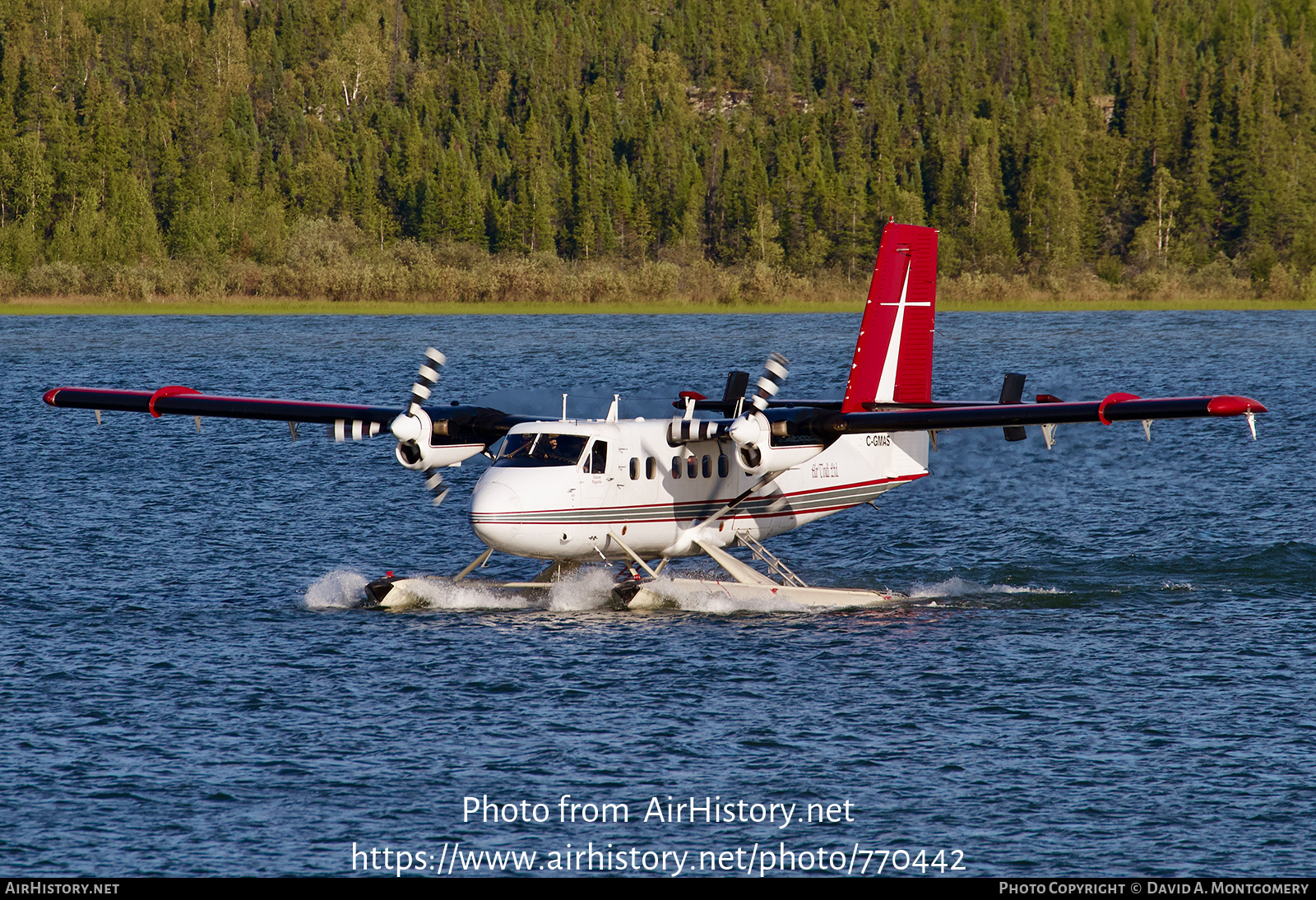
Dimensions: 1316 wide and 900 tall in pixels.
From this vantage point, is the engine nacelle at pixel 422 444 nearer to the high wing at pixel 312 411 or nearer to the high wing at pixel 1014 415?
the high wing at pixel 312 411

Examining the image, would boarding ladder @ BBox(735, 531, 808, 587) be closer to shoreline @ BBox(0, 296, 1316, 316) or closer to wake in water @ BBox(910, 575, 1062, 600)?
wake in water @ BBox(910, 575, 1062, 600)

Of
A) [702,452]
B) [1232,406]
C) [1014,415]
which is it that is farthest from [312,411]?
[1232,406]

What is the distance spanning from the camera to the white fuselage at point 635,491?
24828mm

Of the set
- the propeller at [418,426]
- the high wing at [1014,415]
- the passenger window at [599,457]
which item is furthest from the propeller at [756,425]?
the propeller at [418,426]

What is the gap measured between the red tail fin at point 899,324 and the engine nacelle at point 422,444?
815cm

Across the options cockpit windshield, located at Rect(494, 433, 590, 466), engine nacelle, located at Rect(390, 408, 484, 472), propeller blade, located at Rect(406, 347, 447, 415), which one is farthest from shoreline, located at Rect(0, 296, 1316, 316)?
cockpit windshield, located at Rect(494, 433, 590, 466)

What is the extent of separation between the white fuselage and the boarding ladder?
0.14 metres

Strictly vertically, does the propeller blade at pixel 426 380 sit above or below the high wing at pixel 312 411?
above

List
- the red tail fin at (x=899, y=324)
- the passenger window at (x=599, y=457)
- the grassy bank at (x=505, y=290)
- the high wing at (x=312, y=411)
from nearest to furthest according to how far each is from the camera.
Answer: the passenger window at (x=599, y=457), the high wing at (x=312, y=411), the red tail fin at (x=899, y=324), the grassy bank at (x=505, y=290)

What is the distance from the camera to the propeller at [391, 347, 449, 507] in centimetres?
2659

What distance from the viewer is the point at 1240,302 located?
138 m

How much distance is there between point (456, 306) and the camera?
131 metres

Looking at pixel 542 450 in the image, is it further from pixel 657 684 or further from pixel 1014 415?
pixel 1014 415

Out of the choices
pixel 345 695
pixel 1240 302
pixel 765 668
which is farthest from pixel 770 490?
pixel 1240 302
